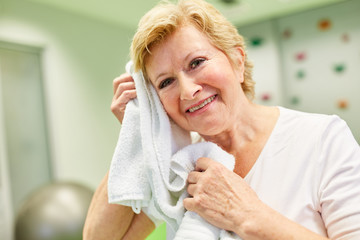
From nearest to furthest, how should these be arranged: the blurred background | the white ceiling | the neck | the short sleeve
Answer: the short sleeve, the neck, the blurred background, the white ceiling

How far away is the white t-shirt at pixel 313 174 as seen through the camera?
753 millimetres

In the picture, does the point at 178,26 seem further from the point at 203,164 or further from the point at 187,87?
the point at 203,164

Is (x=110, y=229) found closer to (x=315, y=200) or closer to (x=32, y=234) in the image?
(x=315, y=200)

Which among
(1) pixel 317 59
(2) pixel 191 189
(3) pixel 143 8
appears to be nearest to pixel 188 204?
(2) pixel 191 189

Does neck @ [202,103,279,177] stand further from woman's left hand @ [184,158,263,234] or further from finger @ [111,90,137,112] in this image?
finger @ [111,90,137,112]

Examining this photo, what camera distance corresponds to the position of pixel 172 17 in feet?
2.88

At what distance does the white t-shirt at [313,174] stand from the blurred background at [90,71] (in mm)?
1937

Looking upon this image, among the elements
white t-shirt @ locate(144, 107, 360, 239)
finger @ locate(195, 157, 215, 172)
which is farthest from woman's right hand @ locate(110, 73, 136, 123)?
white t-shirt @ locate(144, 107, 360, 239)

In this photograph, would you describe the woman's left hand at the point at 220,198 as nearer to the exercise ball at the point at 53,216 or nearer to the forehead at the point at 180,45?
the forehead at the point at 180,45

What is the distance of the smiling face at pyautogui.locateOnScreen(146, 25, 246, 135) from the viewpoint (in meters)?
0.87

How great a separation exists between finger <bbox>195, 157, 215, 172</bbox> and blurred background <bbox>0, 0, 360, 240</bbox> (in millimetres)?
1853

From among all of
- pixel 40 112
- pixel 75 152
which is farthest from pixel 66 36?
pixel 75 152

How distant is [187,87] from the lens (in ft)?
2.83

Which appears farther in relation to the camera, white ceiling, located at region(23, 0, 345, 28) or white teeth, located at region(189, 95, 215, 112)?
white ceiling, located at region(23, 0, 345, 28)
